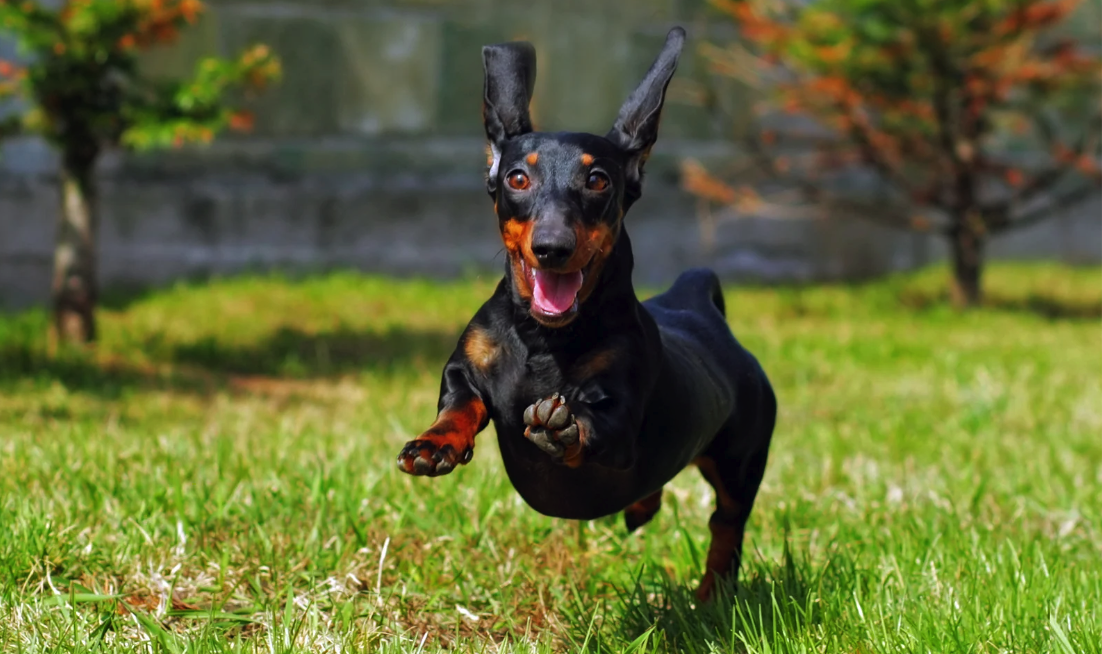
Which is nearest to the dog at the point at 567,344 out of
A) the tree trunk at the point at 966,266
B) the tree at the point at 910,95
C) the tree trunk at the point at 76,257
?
the tree trunk at the point at 76,257

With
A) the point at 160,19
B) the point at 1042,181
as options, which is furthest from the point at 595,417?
the point at 1042,181

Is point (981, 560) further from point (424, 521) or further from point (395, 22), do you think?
point (395, 22)

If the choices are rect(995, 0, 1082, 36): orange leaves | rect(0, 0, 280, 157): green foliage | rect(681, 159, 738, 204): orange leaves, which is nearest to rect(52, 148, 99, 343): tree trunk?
rect(0, 0, 280, 157): green foliage

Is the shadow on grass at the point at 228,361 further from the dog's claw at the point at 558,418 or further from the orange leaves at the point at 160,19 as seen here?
the dog's claw at the point at 558,418

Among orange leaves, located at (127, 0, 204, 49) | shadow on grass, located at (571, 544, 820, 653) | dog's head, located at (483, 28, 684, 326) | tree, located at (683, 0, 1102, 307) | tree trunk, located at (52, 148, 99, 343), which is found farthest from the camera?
tree, located at (683, 0, 1102, 307)

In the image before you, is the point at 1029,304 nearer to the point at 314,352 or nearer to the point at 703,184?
the point at 703,184

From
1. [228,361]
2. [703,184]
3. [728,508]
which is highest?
[728,508]

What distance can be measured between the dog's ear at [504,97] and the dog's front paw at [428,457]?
57 cm

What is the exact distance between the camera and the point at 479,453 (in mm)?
5074

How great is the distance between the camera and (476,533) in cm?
361

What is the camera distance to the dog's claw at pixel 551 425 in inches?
87.1

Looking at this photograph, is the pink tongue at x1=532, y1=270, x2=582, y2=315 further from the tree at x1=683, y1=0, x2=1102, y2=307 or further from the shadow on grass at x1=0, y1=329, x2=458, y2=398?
the tree at x1=683, y1=0, x2=1102, y2=307

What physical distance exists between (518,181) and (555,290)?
0.22m

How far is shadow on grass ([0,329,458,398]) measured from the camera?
6703 mm
